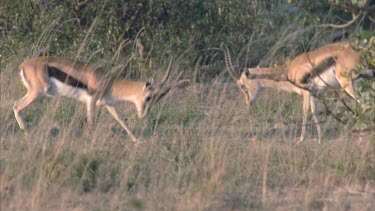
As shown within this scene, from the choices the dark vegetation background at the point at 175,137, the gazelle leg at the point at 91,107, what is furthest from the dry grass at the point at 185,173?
the gazelle leg at the point at 91,107

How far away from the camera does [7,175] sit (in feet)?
19.7

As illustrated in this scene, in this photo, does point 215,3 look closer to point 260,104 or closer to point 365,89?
point 260,104

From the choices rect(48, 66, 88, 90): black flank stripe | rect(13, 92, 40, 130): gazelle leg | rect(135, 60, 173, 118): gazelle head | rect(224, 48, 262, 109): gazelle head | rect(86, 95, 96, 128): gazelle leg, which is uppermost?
rect(48, 66, 88, 90): black flank stripe

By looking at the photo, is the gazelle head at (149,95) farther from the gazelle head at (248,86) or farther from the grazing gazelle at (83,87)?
the gazelle head at (248,86)

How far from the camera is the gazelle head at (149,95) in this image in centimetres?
982

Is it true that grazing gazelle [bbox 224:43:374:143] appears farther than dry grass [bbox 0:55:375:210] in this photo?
Yes

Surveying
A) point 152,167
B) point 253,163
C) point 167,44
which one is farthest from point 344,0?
point 167,44

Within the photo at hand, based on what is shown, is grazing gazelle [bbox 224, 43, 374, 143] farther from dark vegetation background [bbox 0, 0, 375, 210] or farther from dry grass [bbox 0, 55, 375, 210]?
dry grass [bbox 0, 55, 375, 210]

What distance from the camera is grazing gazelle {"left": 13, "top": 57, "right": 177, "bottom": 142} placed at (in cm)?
915

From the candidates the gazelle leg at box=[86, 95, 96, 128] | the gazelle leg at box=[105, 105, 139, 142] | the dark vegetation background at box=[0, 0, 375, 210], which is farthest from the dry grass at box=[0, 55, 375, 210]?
the gazelle leg at box=[86, 95, 96, 128]

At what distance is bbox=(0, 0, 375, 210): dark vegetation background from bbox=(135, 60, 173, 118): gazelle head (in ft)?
0.66

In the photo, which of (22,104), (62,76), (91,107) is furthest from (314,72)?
(22,104)

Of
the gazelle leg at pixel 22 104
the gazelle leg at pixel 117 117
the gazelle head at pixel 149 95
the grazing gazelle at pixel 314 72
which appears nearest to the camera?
the gazelle leg at pixel 117 117

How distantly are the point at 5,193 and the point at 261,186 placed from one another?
6.03 feet
